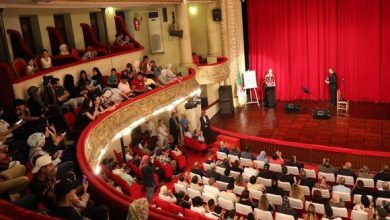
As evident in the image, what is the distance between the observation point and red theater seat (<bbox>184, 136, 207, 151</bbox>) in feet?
44.3

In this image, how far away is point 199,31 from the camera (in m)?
18.9

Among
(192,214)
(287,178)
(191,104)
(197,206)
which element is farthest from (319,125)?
(192,214)

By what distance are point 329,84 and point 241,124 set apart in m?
3.91

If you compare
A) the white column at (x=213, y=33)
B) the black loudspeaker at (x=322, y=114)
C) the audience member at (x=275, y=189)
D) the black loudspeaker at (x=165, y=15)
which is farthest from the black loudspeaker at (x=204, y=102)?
the audience member at (x=275, y=189)

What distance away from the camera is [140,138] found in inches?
542

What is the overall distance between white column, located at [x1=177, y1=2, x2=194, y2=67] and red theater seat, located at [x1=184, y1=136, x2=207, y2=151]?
3.32 m

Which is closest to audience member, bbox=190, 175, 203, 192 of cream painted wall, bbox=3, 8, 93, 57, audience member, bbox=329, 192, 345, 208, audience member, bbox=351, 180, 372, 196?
audience member, bbox=329, 192, 345, 208

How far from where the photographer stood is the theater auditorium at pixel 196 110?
639cm

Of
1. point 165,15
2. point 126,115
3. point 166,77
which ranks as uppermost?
point 165,15

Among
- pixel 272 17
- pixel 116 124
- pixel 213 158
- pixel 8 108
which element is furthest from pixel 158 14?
pixel 8 108

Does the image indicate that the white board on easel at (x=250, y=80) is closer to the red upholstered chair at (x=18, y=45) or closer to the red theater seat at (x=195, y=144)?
the red theater seat at (x=195, y=144)

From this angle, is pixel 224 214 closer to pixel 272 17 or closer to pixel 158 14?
pixel 158 14

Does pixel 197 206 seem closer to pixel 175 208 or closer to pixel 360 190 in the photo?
pixel 175 208

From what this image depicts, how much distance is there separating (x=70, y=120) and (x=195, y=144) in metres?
5.71
